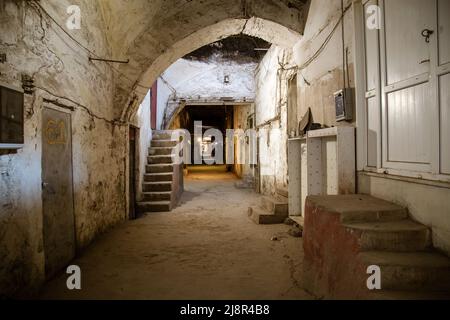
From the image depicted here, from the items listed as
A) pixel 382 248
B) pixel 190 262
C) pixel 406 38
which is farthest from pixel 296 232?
pixel 406 38

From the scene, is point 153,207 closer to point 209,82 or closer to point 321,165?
point 321,165

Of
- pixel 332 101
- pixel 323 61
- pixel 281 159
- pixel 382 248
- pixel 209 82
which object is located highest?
pixel 209 82

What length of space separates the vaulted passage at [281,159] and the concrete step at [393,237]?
2 cm

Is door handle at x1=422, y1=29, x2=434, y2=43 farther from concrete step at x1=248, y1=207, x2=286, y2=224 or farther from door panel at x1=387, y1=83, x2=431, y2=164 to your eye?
concrete step at x1=248, y1=207, x2=286, y2=224

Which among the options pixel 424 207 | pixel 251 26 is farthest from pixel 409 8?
pixel 251 26

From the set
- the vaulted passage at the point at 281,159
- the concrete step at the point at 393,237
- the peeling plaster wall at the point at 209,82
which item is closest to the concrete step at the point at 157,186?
the vaulted passage at the point at 281,159

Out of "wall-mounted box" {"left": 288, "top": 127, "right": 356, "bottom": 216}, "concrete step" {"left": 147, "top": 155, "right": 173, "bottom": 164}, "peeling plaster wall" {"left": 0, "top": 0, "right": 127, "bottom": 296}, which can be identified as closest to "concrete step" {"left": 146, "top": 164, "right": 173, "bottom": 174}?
"concrete step" {"left": 147, "top": 155, "right": 173, "bottom": 164}

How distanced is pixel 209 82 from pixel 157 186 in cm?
578

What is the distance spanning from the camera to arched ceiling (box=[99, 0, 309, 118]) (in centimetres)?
586

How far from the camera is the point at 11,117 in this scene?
2.79 m

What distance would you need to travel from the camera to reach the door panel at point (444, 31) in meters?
2.53

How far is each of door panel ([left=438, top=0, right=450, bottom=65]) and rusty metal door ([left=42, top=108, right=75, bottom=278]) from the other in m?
4.23

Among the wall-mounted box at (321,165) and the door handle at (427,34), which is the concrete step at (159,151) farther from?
the door handle at (427,34)

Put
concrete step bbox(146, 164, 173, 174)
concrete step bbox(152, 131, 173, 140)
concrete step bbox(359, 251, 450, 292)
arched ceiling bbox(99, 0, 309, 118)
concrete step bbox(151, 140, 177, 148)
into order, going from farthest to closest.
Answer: concrete step bbox(152, 131, 173, 140) → concrete step bbox(151, 140, 177, 148) → concrete step bbox(146, 164, 173, 174) → arched ceiling bbox(99, 0, 309, 118) → concrete step bbox(359, 251, 450, 292)
